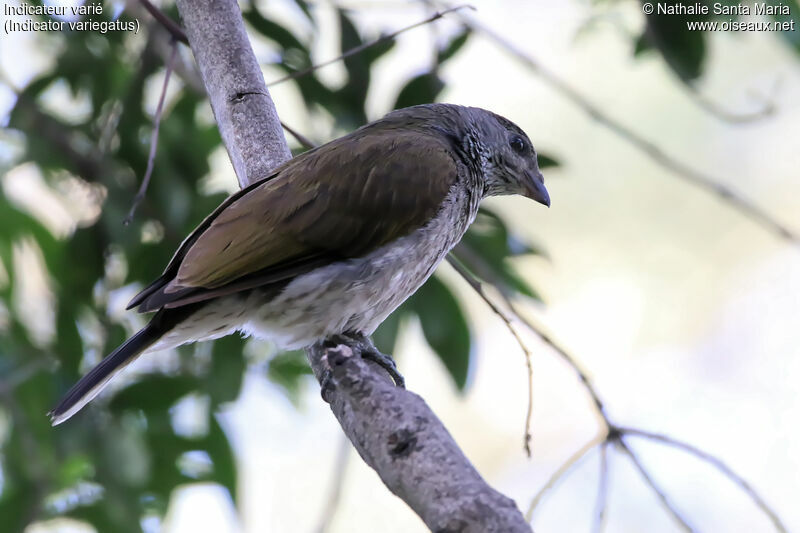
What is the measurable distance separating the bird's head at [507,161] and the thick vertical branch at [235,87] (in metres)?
0.99

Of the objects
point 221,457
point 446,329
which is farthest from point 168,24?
point 221,457

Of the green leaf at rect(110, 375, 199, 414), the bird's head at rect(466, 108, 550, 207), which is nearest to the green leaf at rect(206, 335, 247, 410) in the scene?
the green leaf at rect(110, 375, 199, 414)

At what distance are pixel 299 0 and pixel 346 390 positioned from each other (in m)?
2.30

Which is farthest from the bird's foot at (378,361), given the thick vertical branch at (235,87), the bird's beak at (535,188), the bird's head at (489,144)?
the bird's beak at (535,188)

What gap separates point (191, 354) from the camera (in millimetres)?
Answer: 4078

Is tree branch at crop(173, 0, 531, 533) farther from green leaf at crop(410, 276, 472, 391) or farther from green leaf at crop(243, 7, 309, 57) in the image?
green leaf at crop(243, 7, 309, 57)

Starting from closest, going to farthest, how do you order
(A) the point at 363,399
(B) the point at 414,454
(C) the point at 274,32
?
(B) the point at 414,454
(A) the point at 363,399
(C) the point at 274,32

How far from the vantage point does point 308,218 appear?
3074 millimetres

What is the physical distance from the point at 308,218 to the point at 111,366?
730 mm

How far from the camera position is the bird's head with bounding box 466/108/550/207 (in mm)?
3906

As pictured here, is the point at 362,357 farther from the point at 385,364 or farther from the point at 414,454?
the point at 414,454

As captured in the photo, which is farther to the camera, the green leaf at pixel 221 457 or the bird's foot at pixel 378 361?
the green leaf at pixel 221 457

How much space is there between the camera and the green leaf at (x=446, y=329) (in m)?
3.76

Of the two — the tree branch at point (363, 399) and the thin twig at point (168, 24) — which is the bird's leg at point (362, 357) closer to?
the tree branch at point (363, 399)
